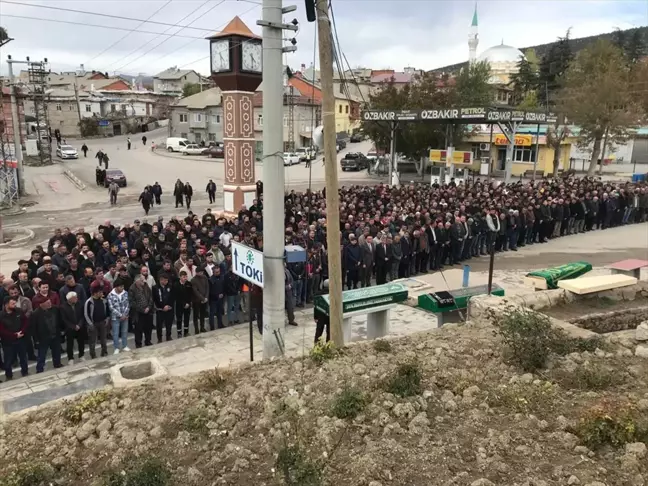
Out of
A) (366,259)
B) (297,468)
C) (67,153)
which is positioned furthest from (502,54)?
(297,468)

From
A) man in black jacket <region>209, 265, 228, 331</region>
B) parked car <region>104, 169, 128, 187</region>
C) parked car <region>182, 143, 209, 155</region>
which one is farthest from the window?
man in black jacket <region>209, 265, 228, 331</region>

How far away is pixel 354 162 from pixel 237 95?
26273 mm

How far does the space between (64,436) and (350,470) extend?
282 cm

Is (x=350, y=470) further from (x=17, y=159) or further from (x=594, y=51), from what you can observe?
(x=594, y=51)

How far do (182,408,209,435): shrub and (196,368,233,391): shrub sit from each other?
71 centimetres

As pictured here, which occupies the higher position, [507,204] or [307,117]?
[307,117]

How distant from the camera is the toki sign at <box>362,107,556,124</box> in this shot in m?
26.8

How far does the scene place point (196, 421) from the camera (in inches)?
221

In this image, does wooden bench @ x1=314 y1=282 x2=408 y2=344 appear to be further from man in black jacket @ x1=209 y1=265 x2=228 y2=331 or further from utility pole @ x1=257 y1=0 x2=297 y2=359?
man in black jacket @ x1=209 y1=265 x2=228 y2=331

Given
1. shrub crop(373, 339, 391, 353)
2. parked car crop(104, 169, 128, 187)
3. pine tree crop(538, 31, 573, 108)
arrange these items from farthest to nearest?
pine tree crop(538, 31, 573, 108), parked car crop(104, 169, 128, 187), shrub crop(373, 339, 391, 353)

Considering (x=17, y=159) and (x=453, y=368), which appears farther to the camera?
(x=17, y=159)

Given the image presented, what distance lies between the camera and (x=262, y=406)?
19.6 feet

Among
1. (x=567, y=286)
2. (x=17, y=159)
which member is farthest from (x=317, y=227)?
(x=17, y=159)

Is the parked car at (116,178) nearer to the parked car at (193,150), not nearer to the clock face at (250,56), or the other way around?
→ the clock face at (250,56)
